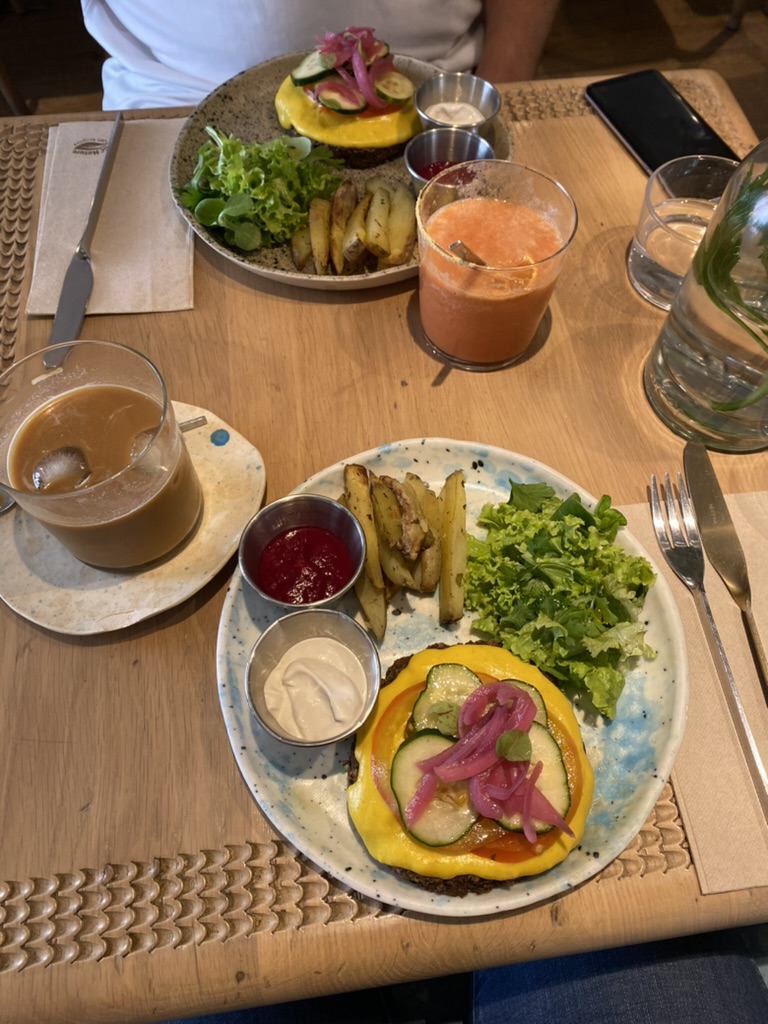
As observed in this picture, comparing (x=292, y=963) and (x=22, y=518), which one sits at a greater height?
(x=22, y=518)

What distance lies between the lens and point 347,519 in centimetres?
132

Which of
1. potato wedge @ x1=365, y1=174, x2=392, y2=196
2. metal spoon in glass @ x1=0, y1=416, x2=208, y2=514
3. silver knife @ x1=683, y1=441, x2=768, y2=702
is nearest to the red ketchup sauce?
metal spoon in glass @ x1=0, y1=416, x2=208, y2=514

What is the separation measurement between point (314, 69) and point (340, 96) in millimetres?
114

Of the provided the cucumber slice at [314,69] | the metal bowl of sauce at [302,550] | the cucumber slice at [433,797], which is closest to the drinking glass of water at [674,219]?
the cucumber slice at [314,69]

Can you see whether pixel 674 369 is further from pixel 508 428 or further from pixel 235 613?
pixel 235 613

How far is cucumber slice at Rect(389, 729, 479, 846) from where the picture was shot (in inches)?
41.4

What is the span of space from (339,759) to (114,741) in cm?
42

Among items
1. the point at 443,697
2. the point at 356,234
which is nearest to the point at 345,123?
the point at 356,234

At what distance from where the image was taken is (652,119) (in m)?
2.11

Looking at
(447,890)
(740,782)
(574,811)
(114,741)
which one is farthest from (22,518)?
(740,782)

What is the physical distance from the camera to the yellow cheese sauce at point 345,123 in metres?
2.08

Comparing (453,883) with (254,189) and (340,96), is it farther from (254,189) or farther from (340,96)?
(340,96)

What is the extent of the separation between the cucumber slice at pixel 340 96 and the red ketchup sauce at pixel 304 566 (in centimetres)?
144

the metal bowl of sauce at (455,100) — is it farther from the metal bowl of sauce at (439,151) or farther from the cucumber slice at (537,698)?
the cucumber slice at (537,698)
